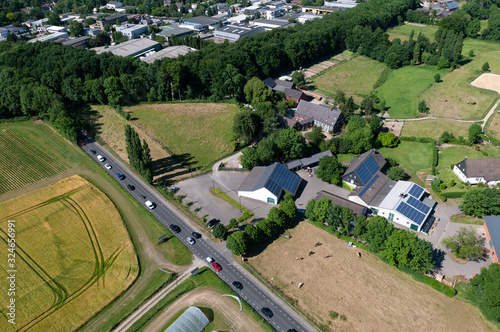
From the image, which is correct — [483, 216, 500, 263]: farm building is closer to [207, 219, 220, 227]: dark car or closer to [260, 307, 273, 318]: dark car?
[260, 307, 273, 318]: dark car

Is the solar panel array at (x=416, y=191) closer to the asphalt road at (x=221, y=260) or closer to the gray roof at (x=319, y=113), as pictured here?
the gray roof at (x=319, y=113)

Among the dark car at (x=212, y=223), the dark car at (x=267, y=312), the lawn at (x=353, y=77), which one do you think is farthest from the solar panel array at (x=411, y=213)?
the lawn at (x=353, y=77)

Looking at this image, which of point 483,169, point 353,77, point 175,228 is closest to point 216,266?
point 175,228

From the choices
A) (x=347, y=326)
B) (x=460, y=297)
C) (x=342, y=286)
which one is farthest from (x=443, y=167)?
(x=347, y=326)

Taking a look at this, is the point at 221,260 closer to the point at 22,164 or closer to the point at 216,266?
the point at 216,266

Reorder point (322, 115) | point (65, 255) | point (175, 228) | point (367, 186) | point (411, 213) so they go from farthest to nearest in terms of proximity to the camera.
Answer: point (322, 115), point (367, 186), point (175, 228), point (411, 213), point (65, 255)

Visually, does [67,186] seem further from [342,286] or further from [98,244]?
[342,286]
